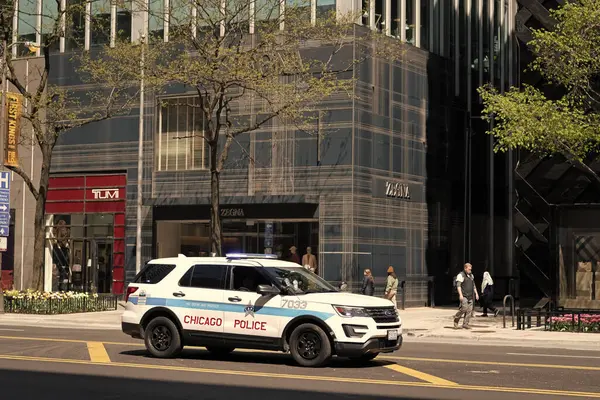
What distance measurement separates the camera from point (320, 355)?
16.5 m

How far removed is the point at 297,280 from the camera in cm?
1761

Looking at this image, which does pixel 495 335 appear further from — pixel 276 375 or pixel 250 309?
pixel 276 375

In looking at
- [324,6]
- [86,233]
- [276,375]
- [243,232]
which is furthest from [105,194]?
[276,375]

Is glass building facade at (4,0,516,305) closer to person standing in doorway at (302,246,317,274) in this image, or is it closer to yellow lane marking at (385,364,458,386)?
person standing in doorway at (302,246,317,274)

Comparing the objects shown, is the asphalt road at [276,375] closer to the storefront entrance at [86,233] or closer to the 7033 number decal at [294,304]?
the 7033 number decal at [294,304]

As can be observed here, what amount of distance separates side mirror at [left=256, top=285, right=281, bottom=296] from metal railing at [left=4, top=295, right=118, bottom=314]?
→ 1711 centimetres

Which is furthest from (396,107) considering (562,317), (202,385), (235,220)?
(202,385)

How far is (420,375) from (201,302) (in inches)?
167

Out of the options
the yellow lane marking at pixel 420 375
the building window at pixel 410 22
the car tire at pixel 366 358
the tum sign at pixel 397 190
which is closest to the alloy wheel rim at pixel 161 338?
the car tire at pixel 366 358

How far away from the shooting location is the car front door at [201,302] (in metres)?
17.5

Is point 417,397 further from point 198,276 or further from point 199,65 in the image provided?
point 199,65

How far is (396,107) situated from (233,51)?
11.9 m

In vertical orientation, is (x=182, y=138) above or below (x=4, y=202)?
above

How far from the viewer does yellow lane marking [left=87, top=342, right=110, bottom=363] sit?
57.5 feet
